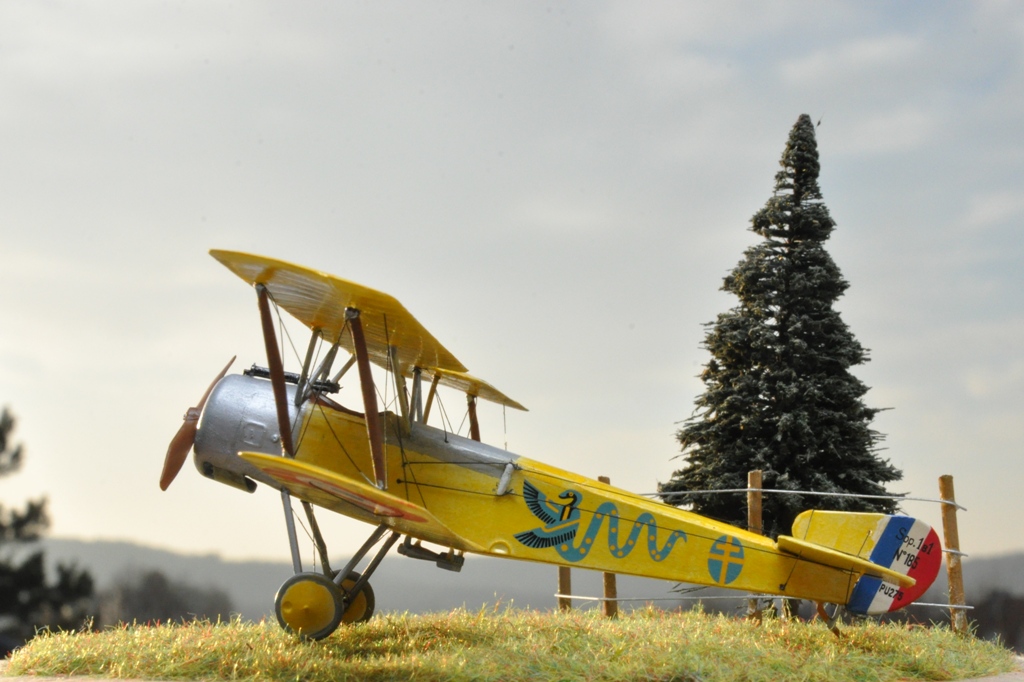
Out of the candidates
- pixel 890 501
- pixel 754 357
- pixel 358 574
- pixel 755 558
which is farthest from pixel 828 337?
pixel 358 574

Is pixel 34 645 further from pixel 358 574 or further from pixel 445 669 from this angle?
pixel 445 669

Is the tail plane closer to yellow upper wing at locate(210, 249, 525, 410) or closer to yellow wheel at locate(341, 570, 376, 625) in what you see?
yellow upper wing at locate(210, 249, 525, 410)

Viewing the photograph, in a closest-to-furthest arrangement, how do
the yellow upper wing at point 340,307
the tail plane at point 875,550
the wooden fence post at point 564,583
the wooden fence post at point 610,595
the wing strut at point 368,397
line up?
the yellow upper wing at point 340,307 < the wing strut at point 368,397 < the tail plane at point 875,550 < the wooden fence post at point 610,595 < the wooden fence post at point 564,583

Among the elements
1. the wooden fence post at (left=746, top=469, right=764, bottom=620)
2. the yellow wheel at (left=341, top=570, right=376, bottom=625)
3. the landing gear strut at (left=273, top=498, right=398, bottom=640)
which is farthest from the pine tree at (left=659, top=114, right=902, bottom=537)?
the landing gear strut at (left=273, top=498, right=398, bottom=640)

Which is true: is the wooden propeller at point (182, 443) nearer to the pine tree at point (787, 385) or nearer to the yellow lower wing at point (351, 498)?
the yellow lower wing at point (351, 498)

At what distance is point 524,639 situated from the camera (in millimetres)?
9039

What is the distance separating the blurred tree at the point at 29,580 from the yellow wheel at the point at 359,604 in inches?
210

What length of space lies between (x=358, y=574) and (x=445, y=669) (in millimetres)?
2144

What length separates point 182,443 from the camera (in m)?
8.85

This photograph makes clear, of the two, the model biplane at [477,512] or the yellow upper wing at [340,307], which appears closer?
the yellow upper wing at [340,307]

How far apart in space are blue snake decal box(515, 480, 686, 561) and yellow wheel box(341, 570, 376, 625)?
219 centimetres

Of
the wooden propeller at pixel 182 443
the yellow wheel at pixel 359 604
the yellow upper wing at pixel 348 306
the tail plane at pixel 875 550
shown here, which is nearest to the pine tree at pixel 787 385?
the tail plane at pixel 875 550

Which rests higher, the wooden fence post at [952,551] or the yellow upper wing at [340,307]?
the yellow upper wing at [340,307]

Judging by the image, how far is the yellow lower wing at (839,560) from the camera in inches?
324
